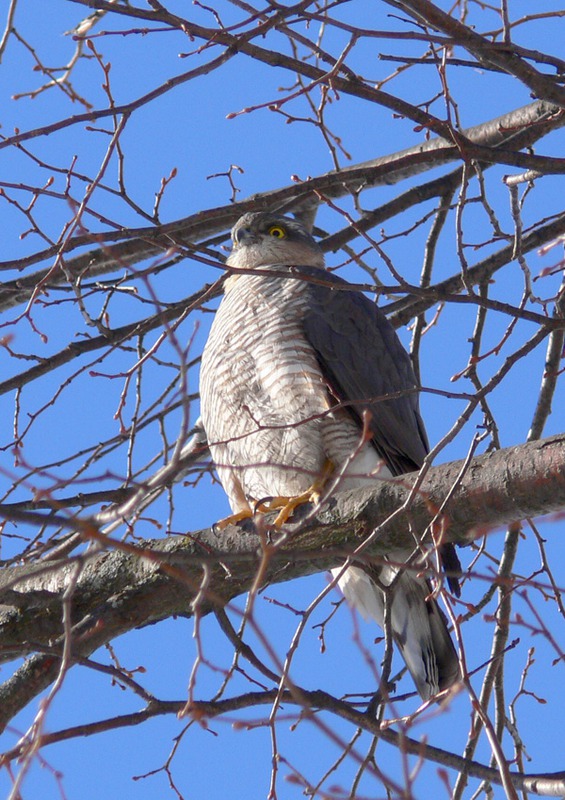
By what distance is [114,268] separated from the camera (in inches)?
225

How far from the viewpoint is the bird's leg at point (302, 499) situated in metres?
4.70

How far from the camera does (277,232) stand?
668 centimetres

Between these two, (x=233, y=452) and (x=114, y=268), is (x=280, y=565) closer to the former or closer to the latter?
(x=233, y=452)

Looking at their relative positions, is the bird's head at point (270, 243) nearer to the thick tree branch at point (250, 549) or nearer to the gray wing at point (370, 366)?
the gray wing at point (370, 366)

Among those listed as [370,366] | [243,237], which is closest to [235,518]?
[370,366]

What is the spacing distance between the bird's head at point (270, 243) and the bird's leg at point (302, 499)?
1.94 meters

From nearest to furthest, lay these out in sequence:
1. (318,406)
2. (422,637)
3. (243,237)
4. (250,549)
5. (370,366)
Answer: (250,549), (422,637), (318,406), (370,366), (243,237)

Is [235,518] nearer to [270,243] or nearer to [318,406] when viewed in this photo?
[318,406]

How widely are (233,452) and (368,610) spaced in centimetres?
99

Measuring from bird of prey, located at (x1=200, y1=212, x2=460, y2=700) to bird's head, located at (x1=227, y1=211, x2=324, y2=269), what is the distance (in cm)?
89

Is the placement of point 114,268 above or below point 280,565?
above

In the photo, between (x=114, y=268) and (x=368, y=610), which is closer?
(x=368, y=610)

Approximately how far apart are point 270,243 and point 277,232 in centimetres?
8

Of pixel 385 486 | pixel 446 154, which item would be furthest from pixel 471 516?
pixel 446 154
